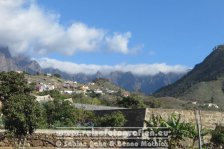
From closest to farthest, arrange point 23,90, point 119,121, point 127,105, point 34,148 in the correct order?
point 34,148 → point 119,121 → point 23,90 → point 127,105

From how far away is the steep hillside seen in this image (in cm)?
12069

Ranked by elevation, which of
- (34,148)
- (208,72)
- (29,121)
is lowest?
(34,148)

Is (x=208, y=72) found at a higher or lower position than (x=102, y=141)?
higher

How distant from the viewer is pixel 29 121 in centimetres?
1962

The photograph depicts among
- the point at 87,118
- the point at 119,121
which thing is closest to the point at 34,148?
the point at 119,121

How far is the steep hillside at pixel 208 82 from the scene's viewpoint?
121 meters

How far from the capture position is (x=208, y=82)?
131 meters

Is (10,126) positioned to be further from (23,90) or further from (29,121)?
(23,90)

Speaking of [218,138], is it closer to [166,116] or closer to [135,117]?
[166,116]

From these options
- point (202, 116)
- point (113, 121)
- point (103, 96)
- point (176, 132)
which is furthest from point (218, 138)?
point (103, 96)

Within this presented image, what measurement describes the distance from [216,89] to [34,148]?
10594 cm

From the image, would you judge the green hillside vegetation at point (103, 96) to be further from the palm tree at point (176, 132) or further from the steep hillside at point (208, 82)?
the palm tree at point (176, 132)

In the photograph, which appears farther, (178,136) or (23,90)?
(23,90)

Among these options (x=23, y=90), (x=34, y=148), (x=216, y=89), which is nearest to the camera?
(x=34, y=148)
